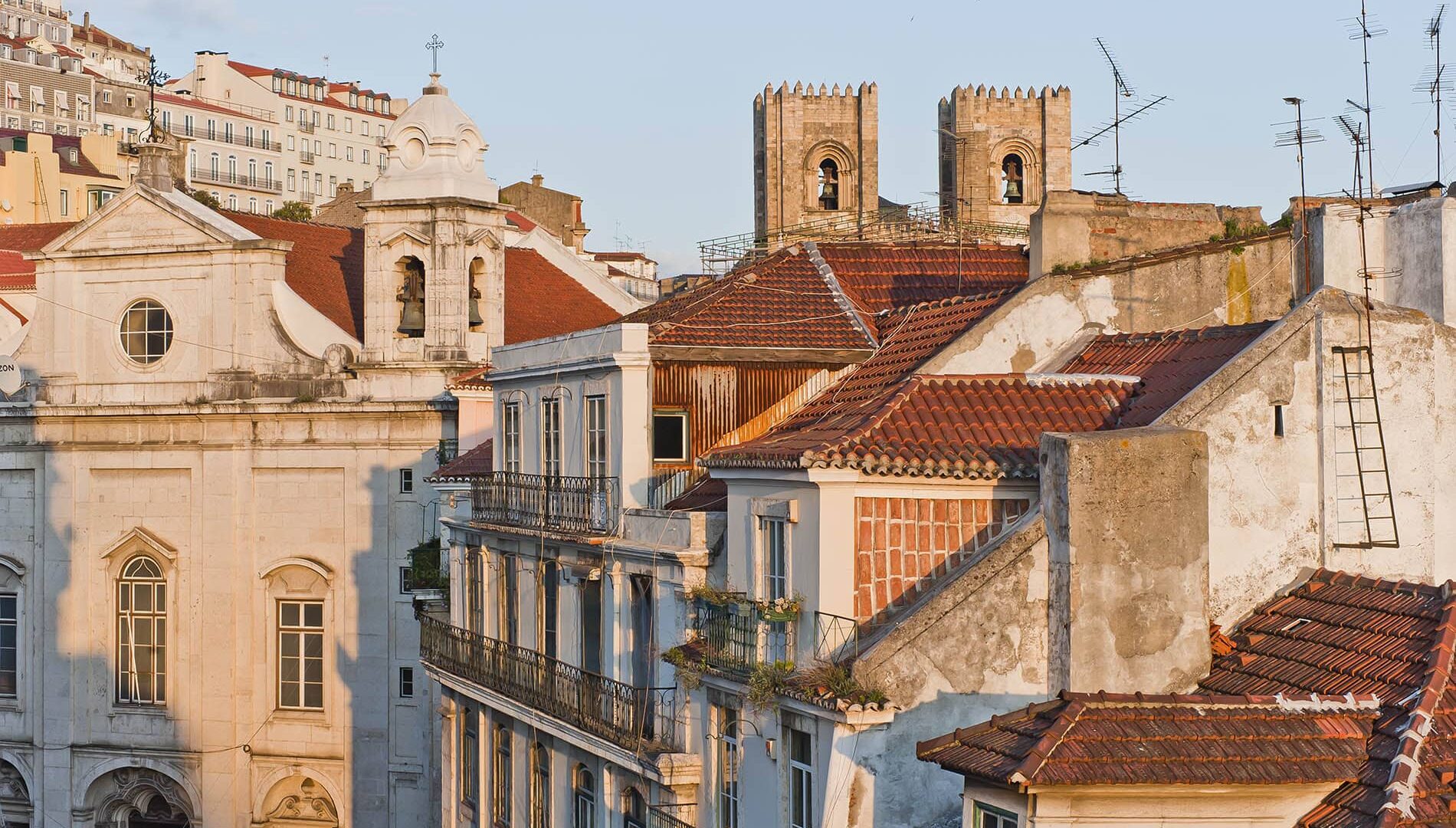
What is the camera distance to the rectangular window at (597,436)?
2472cm

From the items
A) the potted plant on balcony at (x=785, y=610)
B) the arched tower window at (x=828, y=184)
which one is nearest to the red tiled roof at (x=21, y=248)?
the arched tower window at (x=828, y=184)

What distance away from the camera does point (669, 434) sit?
2445cm

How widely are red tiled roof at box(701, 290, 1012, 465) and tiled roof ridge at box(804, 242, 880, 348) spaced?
0.66 ft

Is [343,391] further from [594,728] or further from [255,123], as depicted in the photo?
[255,123]

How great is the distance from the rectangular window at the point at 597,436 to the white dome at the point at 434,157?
58.1 feet

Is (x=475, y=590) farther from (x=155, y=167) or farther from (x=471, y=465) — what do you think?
(x=155, y=167)

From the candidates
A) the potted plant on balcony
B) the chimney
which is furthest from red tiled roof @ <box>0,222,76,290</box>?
the potted plant on balcony

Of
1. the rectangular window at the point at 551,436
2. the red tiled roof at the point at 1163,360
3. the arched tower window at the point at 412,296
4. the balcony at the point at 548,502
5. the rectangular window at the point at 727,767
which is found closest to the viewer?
A: the red tiled roof at the point at 1163,360

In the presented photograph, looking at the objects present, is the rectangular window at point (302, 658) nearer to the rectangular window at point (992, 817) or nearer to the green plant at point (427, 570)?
the green plant at point (427, 570)

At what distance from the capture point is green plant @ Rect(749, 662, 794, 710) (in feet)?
60.9

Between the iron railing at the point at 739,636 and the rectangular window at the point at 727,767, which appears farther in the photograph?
the rectangular window at the point at 727,767

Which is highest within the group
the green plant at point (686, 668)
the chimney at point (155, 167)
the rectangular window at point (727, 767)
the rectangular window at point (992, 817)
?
the chimney at point (155, 167)

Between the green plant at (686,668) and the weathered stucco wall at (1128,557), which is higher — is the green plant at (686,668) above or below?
below

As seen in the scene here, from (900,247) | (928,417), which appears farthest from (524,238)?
(928,417)
